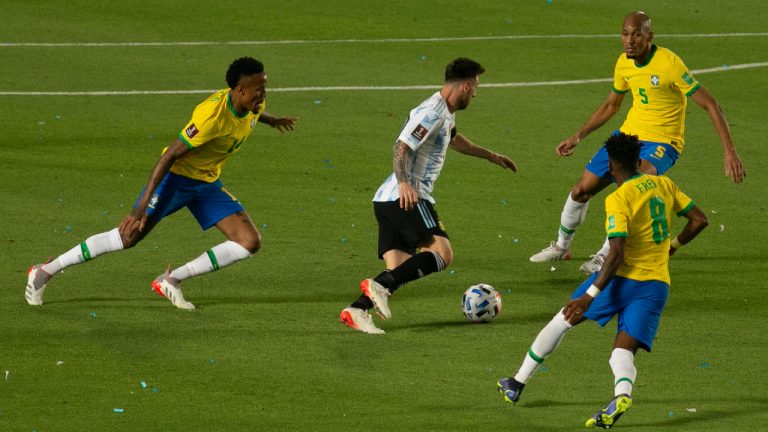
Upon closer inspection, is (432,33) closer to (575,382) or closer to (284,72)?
(284,72)

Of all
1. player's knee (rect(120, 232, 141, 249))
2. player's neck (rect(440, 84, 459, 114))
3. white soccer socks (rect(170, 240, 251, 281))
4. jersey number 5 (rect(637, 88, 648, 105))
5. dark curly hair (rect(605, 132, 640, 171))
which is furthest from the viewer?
jersey number 5 (rect(637, 88, 648, 105))

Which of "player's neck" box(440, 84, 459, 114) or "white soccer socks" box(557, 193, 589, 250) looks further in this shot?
"white soccer socks" box(557, 193, 589, 250)

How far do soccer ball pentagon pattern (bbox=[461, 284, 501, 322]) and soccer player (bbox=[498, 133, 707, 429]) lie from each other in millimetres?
1830

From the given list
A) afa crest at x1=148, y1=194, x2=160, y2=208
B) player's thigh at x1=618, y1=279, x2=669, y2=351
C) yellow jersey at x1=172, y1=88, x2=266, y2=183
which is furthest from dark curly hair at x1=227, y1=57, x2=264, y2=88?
player's thigh at x1=618, y1=279, x2=669, y2=351

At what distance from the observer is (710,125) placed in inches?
746

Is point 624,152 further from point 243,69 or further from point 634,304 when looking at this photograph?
point 243,69

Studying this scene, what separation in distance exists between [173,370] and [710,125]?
1135cm

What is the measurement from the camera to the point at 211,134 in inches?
422

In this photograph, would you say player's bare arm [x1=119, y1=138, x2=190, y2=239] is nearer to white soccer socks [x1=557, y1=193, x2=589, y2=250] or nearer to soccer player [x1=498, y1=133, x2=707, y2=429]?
soccer player [x1=498, y1=133, x2=707, y2=429]

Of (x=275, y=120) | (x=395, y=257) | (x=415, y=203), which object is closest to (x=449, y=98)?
(x=415, y=203)

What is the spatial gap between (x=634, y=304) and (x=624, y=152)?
0.97m

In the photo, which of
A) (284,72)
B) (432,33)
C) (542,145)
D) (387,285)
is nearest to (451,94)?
(387,285)

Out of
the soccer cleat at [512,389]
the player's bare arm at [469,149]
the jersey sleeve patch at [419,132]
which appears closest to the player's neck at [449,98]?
the jersey sleeve patch at [419,132]

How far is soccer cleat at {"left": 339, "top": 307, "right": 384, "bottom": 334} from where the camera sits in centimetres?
1045
